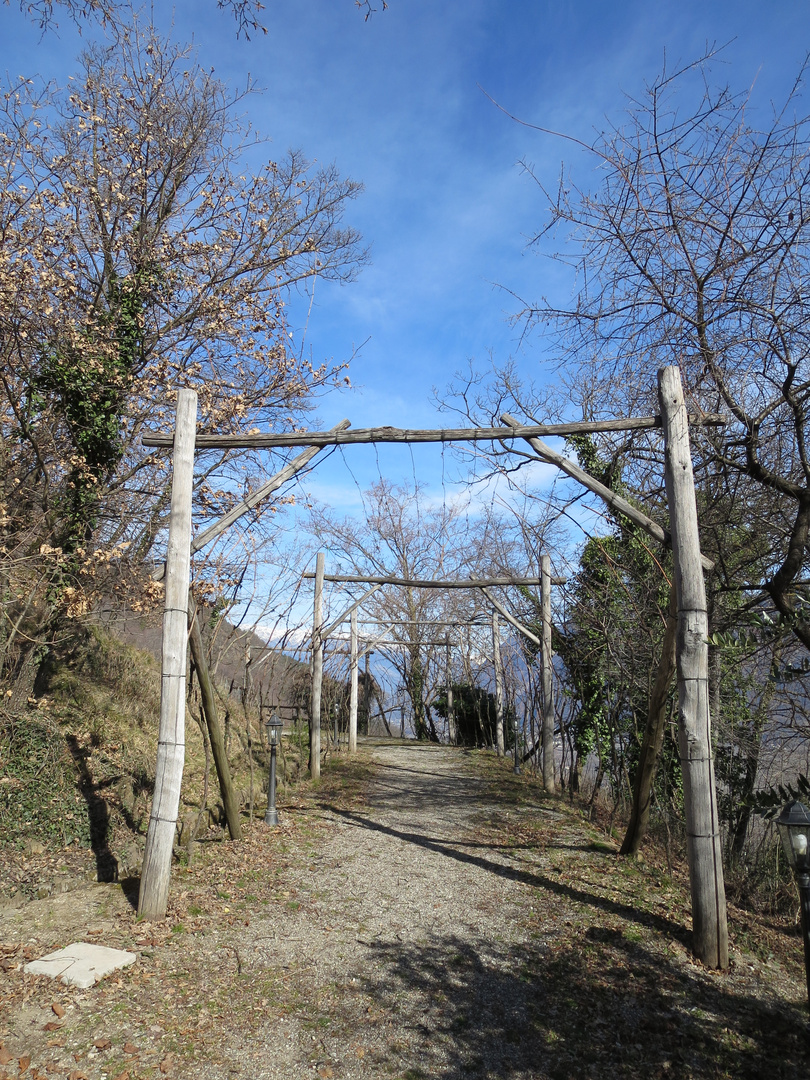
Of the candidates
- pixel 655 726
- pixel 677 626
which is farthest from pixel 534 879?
pixel 677 626

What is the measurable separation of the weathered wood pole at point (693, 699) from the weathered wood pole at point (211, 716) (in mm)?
3533

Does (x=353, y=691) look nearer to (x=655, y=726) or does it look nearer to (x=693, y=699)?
(x=655, y=726)

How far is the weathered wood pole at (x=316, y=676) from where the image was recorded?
10.2 metres

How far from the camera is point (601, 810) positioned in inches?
352

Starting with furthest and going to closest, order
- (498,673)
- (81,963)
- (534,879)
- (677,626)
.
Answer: (498,673)
(534,879)
(677,626)
(81,963)

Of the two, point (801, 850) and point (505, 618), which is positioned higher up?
point (505, 618)

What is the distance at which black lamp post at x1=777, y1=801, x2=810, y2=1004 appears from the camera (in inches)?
136

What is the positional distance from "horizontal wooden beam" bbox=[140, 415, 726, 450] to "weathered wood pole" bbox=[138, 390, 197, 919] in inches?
13.1

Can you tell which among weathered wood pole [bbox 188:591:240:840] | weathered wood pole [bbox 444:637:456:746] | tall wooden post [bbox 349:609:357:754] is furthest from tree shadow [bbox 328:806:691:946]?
weathered wood pole [bbox 444:637:456:746]

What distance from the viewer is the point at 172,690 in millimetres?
4508

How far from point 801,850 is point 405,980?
2.29 m

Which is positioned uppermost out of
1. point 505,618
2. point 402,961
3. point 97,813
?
point 505,618

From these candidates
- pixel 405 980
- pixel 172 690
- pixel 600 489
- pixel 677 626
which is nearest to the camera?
pixel 405 980

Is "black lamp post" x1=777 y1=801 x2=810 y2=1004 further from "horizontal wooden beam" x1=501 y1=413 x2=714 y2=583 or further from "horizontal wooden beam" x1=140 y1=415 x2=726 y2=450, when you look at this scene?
"horizontal wooden beam" x1=140 y1=415 x2=726 y2=450
